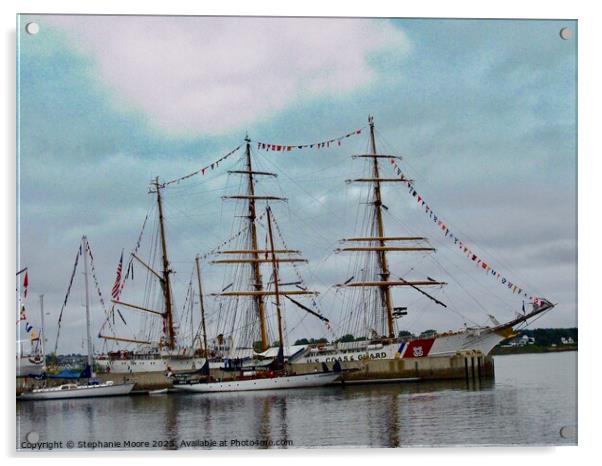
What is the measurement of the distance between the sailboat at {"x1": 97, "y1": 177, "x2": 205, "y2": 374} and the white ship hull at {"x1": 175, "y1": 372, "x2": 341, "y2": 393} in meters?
0.53

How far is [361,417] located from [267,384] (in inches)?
192

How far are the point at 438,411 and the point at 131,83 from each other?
248 inches

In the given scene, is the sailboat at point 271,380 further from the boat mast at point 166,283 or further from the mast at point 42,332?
the mast at point 42,332

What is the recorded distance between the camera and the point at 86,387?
17484 mm

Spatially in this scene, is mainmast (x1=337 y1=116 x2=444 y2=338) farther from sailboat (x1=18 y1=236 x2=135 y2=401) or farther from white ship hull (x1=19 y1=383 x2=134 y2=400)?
white ship hull (x1=19 y1=383 x2=134 y2=400)

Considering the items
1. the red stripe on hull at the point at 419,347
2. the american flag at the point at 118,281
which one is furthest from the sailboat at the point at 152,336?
the red stripe on hull at the point at 419,347

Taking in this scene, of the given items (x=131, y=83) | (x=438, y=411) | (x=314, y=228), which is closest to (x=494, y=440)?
(x=438, y=411)

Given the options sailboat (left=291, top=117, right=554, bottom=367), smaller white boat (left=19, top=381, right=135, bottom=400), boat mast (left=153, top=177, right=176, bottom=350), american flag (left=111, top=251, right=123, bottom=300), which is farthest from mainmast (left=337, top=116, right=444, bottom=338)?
smaller white boat (left=19, top=381, right=135, bottom=400)

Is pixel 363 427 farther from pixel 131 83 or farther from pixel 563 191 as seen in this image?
pixel 131 83

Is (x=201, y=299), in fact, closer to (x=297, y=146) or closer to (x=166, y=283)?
(x=166, y=283)

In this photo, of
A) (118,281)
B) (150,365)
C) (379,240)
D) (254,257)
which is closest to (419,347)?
(379,240)

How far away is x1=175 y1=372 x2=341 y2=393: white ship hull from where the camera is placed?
1822 cm

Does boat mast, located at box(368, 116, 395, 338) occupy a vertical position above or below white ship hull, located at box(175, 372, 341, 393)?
above

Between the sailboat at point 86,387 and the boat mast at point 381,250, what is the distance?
4252 millimetres
